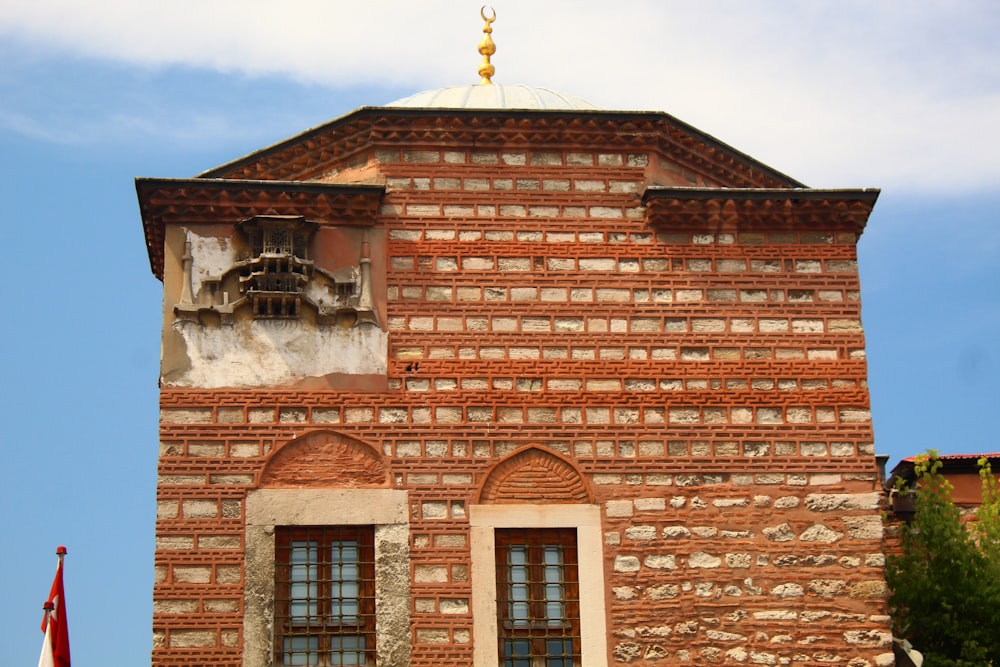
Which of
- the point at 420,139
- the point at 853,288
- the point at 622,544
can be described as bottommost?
the point at 622,544

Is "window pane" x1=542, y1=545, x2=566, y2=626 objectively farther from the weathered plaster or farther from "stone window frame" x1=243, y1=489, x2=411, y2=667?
the weathered plaster

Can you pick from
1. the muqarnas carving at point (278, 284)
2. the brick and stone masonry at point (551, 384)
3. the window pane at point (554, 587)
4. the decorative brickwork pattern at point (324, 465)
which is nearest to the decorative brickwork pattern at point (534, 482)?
the brick and stone masonry at point (551, 384)

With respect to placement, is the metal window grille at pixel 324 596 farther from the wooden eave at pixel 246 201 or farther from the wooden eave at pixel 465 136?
the wooden eave at pixel 465 136

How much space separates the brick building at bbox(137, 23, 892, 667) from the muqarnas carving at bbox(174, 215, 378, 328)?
3 centimetres

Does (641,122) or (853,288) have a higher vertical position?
(641,122)

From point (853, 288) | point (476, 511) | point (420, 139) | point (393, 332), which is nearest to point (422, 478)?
point (476, 511)

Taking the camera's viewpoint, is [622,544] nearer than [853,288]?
Yes

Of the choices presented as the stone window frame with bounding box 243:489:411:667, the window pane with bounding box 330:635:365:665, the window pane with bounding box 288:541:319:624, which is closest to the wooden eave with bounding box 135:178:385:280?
the stone window frame with bounding box 243:489:411:667

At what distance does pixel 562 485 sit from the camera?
1355 centimetres

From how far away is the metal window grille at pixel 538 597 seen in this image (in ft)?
43.1

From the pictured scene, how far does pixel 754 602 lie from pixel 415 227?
461 centimetres

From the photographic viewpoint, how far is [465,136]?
47.6 ft

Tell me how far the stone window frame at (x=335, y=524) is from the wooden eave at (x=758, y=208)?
368 centimetres

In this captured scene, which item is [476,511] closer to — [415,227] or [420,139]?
[415,227]
